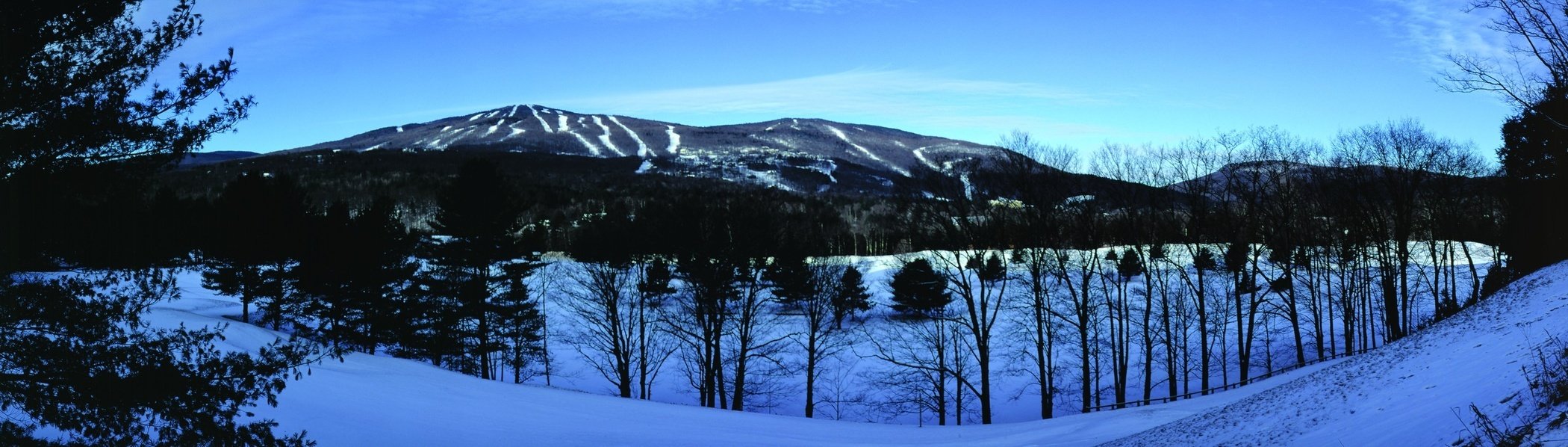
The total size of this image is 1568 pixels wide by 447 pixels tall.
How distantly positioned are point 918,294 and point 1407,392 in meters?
33.2

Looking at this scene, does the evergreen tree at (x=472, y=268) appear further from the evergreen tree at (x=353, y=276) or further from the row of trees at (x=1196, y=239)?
the row of trees at (x=1196, y=239)

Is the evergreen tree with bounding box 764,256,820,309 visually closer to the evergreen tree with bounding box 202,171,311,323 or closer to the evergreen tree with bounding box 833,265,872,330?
the evergreen tree with bounding box 833,265,872,330

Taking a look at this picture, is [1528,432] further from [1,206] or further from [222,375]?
[1,206]

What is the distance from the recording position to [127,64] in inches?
295

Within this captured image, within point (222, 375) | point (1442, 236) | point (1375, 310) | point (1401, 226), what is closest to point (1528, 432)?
point (222, 375)

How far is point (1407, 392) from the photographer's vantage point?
10570 millimetres

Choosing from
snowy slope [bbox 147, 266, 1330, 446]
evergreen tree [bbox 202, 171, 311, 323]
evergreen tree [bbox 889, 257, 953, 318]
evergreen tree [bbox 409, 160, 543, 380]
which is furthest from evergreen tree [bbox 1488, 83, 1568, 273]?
evergreen tree [bbox 202, 171, 311, 323]

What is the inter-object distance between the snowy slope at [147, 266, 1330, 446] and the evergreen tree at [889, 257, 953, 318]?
15.6 m

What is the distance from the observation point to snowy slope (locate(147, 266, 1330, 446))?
14008mm

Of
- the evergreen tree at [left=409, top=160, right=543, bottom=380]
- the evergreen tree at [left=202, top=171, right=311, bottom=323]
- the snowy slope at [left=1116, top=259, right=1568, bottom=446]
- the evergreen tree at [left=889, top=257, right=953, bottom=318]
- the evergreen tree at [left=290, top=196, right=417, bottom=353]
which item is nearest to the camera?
the snowy slope at [left=1116, top=259, right=1568, bottom=446]

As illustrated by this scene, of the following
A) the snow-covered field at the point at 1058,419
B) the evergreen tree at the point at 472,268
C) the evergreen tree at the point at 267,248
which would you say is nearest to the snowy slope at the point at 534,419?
the snow-covered field at the point at 1058,419

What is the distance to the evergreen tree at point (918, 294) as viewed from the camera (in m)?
38.1

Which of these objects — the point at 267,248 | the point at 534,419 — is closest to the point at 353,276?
the point at 267,248

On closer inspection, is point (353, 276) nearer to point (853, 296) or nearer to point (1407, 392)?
point (853, 296)
